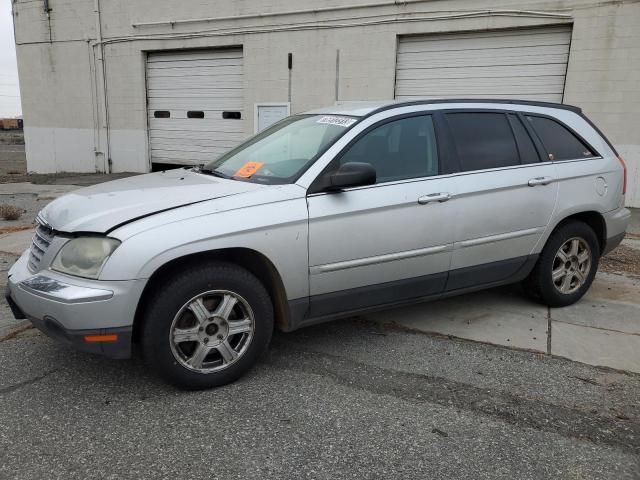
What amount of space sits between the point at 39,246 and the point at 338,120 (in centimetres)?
215

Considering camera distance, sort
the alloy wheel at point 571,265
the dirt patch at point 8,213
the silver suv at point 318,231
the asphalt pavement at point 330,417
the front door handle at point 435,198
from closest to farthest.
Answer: the asphalt pavement at point 330,417, the silver suv at point 318,231, the front door handle at point 435,198, the alloy wheel at point 571,265, the dirt patch at point 8,213

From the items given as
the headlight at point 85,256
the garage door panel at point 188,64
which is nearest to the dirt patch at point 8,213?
the headlight at point 85,256

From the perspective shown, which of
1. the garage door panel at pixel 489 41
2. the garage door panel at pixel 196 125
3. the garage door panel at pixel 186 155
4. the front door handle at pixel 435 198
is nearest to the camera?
the front door handle at pixel 435 198

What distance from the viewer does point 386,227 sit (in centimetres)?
359

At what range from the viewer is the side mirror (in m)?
3.35

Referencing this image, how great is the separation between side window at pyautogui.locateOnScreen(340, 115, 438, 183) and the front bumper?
1.65 meters

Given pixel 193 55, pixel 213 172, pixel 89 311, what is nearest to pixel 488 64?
pixel 193 55

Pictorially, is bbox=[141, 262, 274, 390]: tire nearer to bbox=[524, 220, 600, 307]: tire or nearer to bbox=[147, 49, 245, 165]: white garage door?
bbox=[524, 220, 600, 307]: tire

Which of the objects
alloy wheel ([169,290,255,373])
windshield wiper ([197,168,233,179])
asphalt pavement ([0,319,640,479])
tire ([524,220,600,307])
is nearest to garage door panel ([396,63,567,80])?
tire ([524,220,600,307])

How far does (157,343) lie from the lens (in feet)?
9.84

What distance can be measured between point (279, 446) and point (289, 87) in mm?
10729

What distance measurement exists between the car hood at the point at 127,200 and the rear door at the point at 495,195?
160 cm

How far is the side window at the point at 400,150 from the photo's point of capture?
3.71 metres

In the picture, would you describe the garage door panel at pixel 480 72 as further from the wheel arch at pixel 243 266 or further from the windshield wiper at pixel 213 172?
the wheel arch at pixel 243 266
